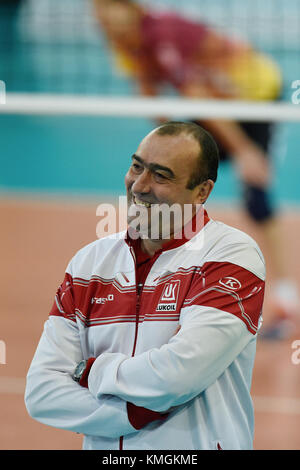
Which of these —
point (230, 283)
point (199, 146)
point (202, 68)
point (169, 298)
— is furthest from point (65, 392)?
point (202, 68)

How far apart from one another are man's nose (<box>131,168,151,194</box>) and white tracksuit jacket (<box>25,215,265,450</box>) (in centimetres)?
25

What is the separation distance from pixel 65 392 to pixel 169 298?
47cm

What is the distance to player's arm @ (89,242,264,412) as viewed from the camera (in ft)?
7.14

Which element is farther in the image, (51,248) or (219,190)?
(219,190)

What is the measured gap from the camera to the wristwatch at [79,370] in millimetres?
2403

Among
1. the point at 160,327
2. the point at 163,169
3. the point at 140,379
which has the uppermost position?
the point at 163,169

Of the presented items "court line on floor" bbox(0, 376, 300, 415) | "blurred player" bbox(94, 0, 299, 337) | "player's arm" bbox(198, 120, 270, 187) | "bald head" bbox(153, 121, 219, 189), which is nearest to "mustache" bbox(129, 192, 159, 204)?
"bald head" bbox(153, 121, 219, 189)

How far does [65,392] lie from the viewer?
2365 mm

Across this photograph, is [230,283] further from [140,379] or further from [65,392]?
[65,392]

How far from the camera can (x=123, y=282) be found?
247cm

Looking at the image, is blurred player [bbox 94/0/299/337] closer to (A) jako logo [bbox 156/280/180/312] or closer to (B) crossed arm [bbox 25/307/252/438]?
(A) jako logo [bbox 156/280/180/312]
